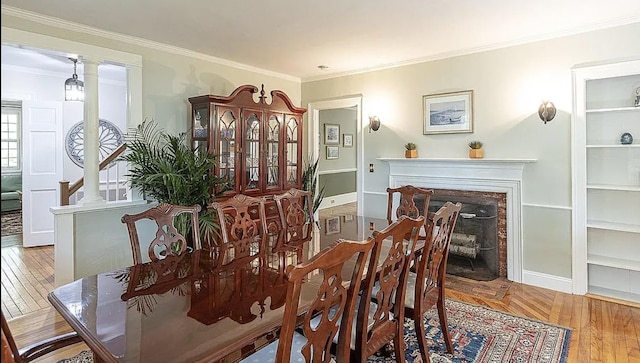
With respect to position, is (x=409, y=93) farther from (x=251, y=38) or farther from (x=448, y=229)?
(x=448, y=229)

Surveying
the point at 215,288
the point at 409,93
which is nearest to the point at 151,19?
the point at 215,288

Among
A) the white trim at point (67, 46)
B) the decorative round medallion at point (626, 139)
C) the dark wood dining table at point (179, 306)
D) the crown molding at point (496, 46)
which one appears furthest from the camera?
the decorative round medallion at point (626, 139)

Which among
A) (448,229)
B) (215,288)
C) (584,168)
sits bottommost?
(215,288)

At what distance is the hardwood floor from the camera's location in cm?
271

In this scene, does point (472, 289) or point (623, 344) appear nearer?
point (623, 344)

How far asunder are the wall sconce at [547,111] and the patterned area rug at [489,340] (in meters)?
1.90

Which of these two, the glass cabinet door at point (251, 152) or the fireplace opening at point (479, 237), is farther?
the glass cabinet door at point (251, 152)

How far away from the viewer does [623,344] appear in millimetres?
2768

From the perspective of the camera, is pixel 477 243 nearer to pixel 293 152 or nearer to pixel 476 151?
pixel 476 151

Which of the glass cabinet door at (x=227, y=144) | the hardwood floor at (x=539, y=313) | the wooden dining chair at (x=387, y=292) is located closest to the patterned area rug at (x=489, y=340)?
the hardwood floor at (x=539, y=313)

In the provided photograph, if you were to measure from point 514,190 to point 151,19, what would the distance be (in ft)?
12.6

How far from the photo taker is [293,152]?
5102mm

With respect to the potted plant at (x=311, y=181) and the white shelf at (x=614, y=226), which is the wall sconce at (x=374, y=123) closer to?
the potted plant at (x=311, y=181)

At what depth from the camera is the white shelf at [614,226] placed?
3.46m
